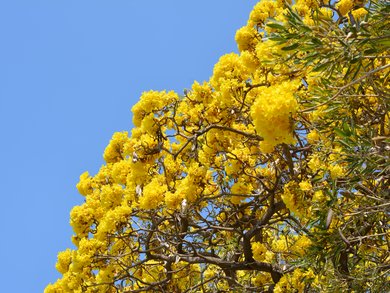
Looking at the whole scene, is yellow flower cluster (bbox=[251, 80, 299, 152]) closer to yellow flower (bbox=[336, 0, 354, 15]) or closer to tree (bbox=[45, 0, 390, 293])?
tree (bbox=[45, 0, 390, 293])

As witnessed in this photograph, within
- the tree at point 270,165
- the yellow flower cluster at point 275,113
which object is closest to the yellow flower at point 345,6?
the tree at point 270,165

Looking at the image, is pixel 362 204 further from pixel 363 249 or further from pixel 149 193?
pixel 149 193

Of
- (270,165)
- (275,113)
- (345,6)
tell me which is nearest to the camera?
(275,113)

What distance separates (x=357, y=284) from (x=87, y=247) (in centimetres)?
298

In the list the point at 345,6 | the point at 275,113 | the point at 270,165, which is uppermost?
the point at 345,6

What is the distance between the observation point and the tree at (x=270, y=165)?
155 inches

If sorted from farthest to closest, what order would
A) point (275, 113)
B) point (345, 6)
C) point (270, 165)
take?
point (270, 165) → point (345, 6) → point (275, 113)

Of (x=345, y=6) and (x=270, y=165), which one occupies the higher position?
(x=345, y=6)

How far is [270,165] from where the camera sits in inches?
264

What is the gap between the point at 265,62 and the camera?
15.2ft

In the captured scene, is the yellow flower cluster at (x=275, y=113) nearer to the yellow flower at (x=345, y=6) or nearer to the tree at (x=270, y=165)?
the tree at (x=270, y=165)

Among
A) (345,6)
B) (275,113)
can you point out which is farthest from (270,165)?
(275,113)

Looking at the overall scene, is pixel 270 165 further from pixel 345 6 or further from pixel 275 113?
pixel 275 113

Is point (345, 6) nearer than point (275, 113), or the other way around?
point (275, 113)
